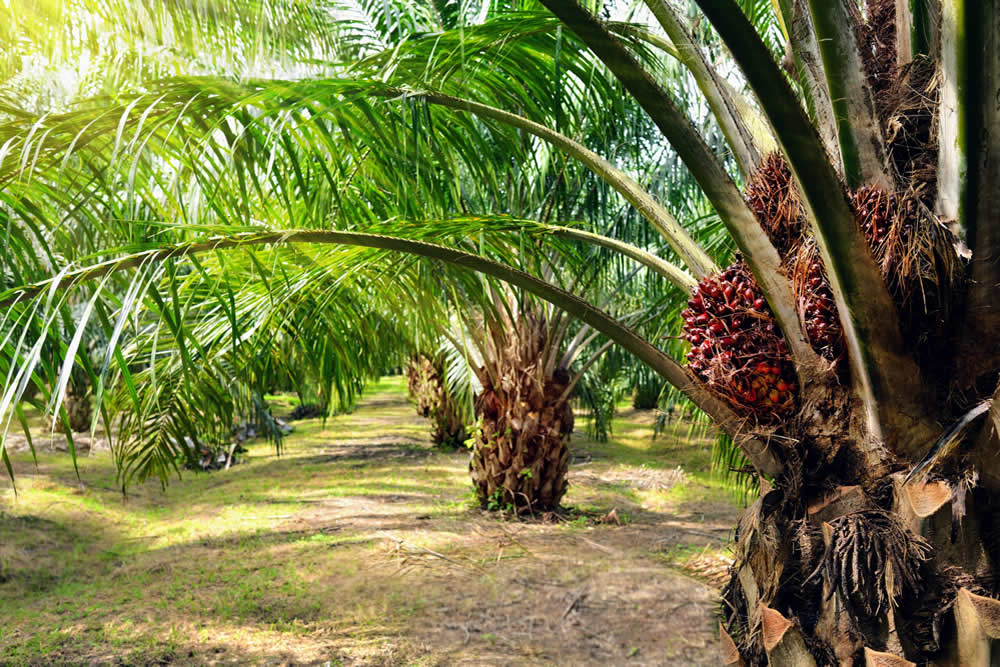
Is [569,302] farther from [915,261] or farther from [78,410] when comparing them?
[78,410]

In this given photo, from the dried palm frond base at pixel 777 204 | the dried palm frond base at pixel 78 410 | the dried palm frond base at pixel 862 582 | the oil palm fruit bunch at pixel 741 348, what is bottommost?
the dried palm frond base at pixel 78 410

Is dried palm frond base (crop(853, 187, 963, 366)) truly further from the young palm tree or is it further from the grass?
the grass

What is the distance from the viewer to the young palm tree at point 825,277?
1.70 meters

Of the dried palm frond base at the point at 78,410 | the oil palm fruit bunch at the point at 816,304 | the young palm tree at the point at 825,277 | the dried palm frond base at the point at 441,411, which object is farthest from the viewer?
the dried palm frond base at the point at 78,410

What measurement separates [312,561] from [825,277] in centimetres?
448

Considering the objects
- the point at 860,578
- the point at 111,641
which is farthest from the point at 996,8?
the point at 111,641

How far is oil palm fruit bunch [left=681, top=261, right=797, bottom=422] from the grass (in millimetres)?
2193

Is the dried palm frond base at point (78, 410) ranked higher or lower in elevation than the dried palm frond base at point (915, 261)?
lower

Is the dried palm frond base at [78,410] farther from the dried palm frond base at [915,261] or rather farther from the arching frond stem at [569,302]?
the dried palm frond base at [915,261]

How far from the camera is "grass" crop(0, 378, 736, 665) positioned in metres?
3.99

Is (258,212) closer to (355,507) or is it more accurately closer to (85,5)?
(85,5)

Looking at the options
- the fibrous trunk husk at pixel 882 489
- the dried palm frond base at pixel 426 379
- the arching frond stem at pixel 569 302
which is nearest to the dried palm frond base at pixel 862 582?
the fibrous trunk husk at pixel 882 489

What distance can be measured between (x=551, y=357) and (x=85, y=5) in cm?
411

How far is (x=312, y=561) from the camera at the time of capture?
17.5ft
